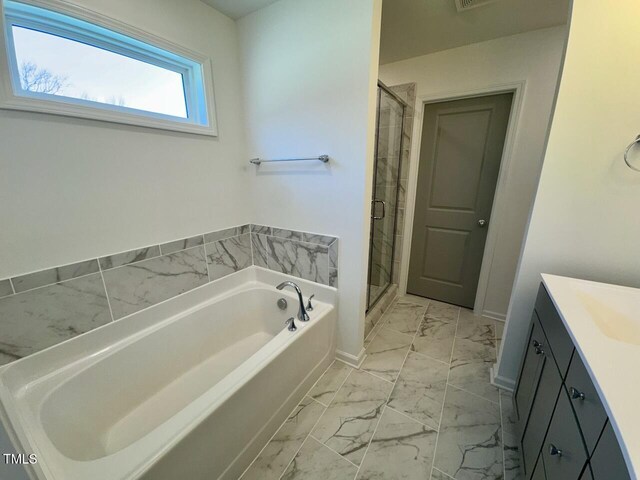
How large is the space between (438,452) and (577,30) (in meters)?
2.06

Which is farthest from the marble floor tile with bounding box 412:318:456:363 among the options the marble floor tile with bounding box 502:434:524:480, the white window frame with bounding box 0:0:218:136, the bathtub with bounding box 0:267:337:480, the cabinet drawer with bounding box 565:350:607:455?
the white window frame with bounding box 0:0:218:136

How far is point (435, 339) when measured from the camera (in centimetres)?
211

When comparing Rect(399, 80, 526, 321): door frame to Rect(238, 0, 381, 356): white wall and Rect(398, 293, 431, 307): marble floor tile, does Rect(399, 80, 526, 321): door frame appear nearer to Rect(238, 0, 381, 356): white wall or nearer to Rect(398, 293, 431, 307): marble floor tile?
Rect(398, 293, 431, 307): marble floor tile

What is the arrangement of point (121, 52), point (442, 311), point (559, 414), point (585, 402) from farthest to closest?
point (442, 311)
point (121, 52)
point (559, 414)
point (585, 402)

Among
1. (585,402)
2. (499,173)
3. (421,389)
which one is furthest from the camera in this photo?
(499,173)

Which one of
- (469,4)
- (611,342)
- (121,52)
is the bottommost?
(611,342)

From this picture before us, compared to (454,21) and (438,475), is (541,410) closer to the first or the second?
(438,475)

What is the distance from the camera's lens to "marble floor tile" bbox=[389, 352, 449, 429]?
1.47 meters

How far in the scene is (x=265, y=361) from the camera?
1239 millimetres

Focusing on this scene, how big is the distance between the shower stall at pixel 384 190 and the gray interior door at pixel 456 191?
24 cm

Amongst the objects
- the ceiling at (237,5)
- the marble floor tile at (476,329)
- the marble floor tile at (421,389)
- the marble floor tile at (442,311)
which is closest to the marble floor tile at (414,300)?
→ the marble floor tile at (442,311)

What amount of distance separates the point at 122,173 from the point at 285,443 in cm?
169

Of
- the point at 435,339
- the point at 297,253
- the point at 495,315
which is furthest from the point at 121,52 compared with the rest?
the point at 495,315

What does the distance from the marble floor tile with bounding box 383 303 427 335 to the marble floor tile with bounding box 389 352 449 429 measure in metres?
0.35
